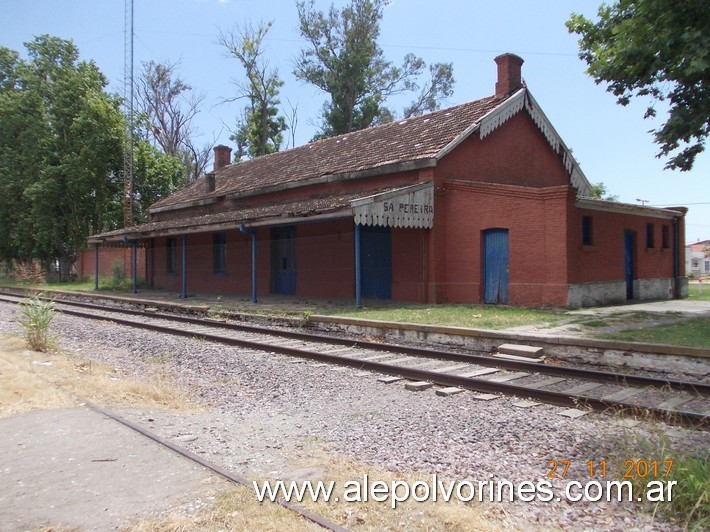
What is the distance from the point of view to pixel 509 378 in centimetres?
771

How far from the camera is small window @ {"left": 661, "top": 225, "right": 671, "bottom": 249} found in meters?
18.7

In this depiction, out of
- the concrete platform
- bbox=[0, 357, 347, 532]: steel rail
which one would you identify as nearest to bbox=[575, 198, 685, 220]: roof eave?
bbox=[0, 357, 347, 532]: steel rail

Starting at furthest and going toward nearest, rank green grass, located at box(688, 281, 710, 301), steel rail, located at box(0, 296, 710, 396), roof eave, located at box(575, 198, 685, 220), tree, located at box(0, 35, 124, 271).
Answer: tree, located at box(0, 35, 124, 271) < green grass, located at box(688, 281, 710, 301) < roof eave, located at box(575, 198, 685, 220) < steel rail, located at box(0, 296, 710, 396)

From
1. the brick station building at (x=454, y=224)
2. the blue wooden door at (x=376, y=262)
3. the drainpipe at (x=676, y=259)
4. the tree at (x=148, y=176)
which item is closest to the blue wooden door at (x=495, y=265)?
the brick station building at (x=454, y=224)

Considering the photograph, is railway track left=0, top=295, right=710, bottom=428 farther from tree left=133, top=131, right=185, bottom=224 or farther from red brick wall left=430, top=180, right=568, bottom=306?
tree left=133, top=131, right=185, bottom=224

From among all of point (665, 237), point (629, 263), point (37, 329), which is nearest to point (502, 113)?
point (629, 263)

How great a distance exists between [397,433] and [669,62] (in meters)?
8.40

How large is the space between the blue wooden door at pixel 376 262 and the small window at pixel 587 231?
5461 mm

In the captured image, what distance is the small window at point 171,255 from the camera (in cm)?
2723

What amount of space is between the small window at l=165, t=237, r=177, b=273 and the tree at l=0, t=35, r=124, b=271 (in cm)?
809

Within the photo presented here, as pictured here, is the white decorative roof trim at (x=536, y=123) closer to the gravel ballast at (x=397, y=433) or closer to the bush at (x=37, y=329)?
the gravel ballast at (x=397, y=433)

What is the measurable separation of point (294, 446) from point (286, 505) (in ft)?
4.58

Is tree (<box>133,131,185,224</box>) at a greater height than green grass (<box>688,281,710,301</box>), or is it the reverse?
tree (<box>133,131,185,224</box>)

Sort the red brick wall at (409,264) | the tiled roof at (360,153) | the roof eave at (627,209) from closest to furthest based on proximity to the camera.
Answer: the roof eave at (627,209)
the red brick wall at (409,264)
the tiled roof at (360,153)
